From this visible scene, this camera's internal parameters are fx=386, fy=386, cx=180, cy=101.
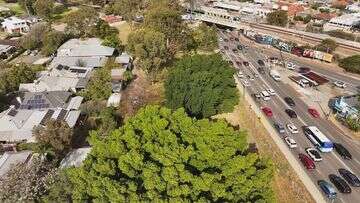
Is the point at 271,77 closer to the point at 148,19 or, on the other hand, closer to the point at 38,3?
the point at 148,19

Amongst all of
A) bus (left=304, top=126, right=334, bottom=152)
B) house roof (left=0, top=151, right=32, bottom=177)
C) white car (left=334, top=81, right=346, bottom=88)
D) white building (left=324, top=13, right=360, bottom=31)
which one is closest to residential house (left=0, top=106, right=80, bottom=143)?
house roof (left=0, top=151, right=32, bottom=177)

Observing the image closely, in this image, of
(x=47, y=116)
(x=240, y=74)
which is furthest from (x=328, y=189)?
(x=47, y=116)

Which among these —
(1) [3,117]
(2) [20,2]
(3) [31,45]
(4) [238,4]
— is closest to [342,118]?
(1) [3,117]

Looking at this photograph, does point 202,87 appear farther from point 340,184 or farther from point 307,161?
point 340,184

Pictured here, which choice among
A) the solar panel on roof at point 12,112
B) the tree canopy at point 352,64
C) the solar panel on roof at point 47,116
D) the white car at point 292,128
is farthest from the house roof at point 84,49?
the tree canopy at point 352,64

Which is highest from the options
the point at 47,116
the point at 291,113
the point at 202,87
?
the point at 202,87

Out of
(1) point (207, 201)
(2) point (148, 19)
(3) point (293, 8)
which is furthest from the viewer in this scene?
(3) point (293, 8)
